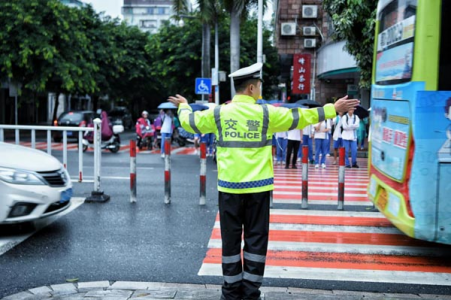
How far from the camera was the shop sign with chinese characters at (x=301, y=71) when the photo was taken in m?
27.5

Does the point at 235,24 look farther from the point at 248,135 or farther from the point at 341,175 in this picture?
the point at 248,135

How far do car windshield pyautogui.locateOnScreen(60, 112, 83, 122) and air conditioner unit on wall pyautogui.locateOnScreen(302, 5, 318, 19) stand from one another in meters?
12.4

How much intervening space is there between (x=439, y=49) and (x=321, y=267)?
247cm

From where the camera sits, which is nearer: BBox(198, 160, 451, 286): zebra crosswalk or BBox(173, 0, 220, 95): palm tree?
BBox(198, 160, 451, 286): zebra crosswalk

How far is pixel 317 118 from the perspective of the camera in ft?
15.1

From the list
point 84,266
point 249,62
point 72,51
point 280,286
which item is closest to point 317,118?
point 280,286

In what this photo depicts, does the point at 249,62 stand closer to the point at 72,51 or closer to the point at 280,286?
the point at 72,51

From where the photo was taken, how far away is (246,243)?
4.51 metres

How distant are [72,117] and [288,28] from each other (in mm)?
11809

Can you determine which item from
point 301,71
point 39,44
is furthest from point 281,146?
point 39,44

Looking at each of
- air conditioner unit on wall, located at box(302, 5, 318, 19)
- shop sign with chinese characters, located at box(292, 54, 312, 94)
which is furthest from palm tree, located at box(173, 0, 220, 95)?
air conditioner unit on wall, located at box(302, 5, 318, 19)

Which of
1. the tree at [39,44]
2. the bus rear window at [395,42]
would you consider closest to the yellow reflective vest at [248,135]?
the bus rear window at [395,42]

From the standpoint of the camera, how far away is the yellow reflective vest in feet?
14.6

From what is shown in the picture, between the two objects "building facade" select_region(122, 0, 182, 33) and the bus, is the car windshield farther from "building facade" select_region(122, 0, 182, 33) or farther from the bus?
"building facade" select_region(122, 0, 182, 33)
